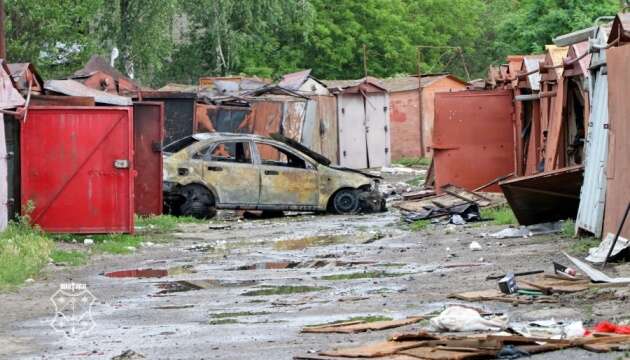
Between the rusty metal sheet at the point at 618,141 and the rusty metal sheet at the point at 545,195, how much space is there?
1927 mm

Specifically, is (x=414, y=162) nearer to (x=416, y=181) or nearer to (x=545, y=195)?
(x=416, y=181)

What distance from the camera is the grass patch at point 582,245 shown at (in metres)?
14.2

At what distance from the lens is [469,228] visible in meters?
19.5

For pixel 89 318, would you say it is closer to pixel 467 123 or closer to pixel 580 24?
pixel 467 123

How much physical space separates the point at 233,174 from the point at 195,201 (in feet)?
2.85

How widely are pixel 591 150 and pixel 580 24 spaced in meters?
33.2

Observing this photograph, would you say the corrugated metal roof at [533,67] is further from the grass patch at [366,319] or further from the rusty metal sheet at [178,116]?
the grass patch at [366,319]

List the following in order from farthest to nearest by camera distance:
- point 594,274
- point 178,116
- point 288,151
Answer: point 178,116
point 288,151
point 594,274

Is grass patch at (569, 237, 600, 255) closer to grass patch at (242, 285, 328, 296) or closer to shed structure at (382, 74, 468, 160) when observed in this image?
grass patch at (242, 285, 328, 296)

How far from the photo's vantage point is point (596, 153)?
15406 millimetres

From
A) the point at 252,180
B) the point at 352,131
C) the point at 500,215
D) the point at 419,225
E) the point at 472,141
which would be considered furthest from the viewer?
the point at 352,131

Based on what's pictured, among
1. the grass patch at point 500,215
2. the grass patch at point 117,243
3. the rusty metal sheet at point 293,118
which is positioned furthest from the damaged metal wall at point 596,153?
the rusty metal sheet at point 293,118
